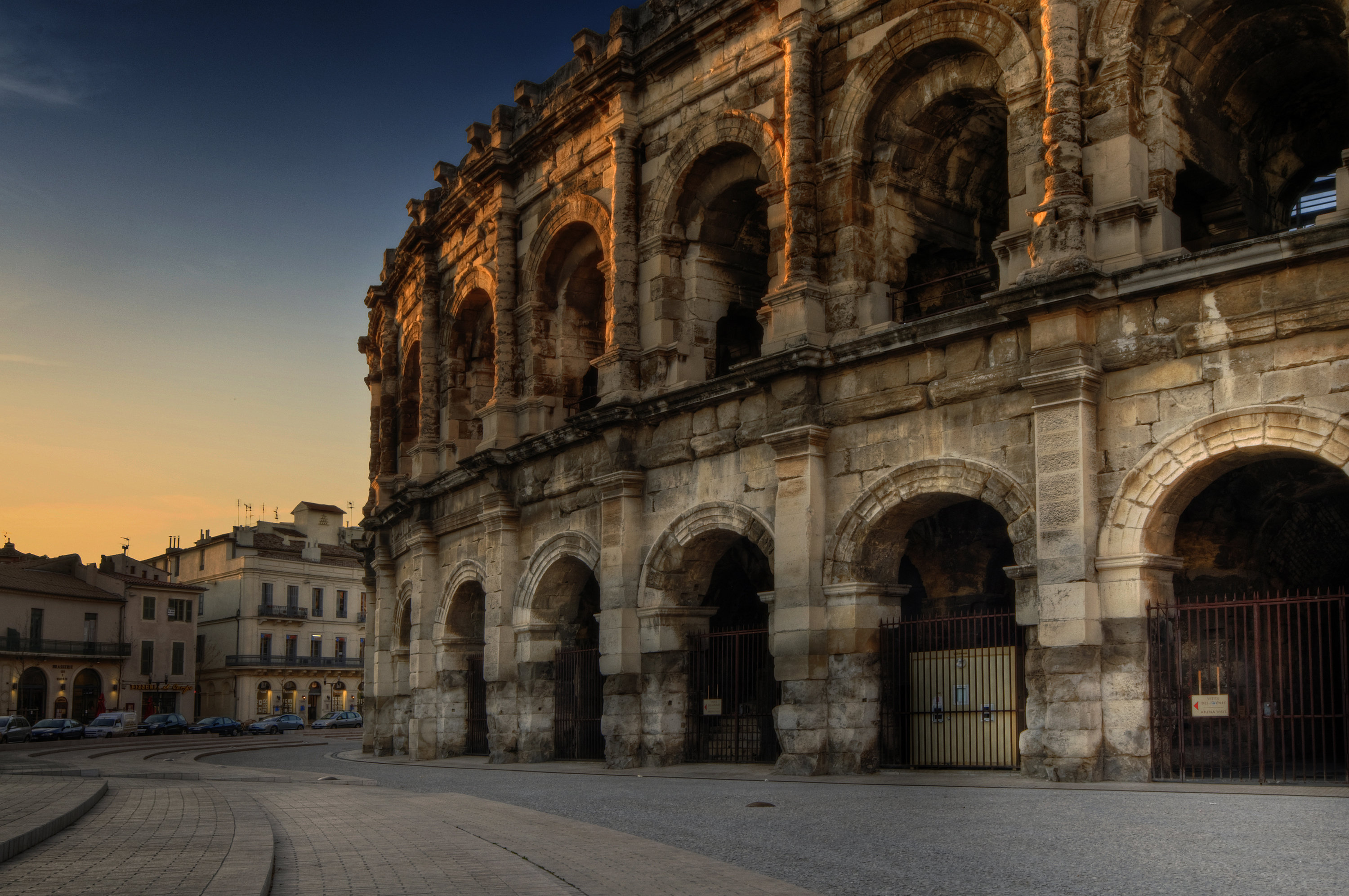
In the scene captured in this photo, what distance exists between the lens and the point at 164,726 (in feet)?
156

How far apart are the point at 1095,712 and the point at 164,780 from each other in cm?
1083

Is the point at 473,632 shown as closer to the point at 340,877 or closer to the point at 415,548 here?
the point at 415,548

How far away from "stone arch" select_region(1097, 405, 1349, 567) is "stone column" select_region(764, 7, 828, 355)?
440cm

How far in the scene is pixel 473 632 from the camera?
76.8 feet

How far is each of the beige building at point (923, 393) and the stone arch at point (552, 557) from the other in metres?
0.12

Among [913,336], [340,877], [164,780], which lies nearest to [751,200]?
[913,336]

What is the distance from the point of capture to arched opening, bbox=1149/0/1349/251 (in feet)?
43.0

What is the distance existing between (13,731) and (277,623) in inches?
852

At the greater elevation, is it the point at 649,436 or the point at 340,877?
the point at 649,436

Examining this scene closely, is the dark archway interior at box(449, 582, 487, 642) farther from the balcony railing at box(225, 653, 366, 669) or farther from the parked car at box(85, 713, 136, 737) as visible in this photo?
the balcony railing at box(225, 653, 366, 669)

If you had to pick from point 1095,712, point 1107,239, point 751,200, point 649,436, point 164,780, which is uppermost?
point 751,200

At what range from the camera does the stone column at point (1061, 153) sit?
41.7 feet

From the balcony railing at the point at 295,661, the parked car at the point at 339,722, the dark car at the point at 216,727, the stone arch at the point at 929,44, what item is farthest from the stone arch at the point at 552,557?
the balcony railing at the point at 295,661

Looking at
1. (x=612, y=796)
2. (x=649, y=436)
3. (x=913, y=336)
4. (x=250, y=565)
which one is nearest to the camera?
(x=612, y=796)
